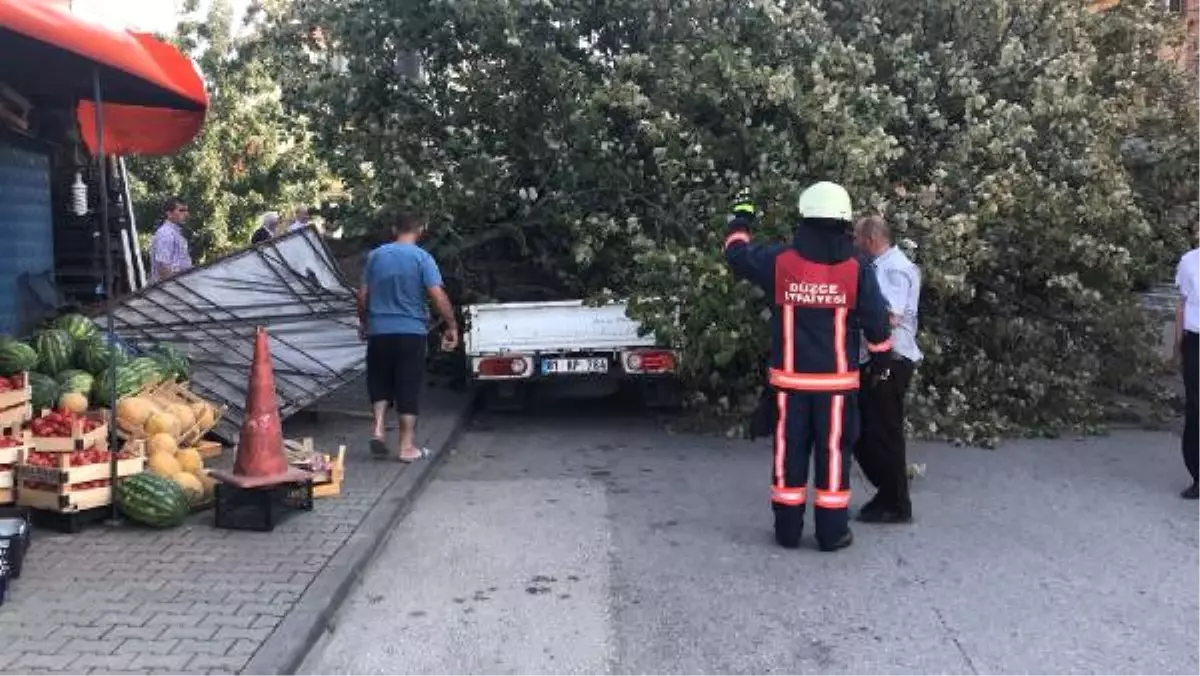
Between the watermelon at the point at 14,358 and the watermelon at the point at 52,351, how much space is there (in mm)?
242

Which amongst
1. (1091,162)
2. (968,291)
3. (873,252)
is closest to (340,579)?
(873,252)

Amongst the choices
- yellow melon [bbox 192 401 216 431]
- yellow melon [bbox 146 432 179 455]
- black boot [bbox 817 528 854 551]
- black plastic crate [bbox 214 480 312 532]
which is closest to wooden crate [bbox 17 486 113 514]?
yellow melon [bbox 146 432 179 455]

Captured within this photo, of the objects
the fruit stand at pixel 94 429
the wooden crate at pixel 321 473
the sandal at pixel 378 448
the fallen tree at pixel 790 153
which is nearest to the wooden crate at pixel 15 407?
the fruit stand at pixel 94 429

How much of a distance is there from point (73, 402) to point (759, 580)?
4.27 m

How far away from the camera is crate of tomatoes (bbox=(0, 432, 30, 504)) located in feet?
20.9

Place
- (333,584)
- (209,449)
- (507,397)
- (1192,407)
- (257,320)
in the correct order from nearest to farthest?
(333,584) → (1192,407) → (209,449) → (257,320) → (507,397)

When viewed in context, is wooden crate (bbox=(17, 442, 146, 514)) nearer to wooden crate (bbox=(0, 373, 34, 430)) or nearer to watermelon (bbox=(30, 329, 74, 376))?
wooden crate (bbox=(0, 373, 34, 430))

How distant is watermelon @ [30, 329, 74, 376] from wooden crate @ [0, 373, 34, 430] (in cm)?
79

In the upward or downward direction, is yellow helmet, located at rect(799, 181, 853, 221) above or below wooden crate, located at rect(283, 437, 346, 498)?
above

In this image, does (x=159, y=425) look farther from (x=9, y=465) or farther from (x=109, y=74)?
Result: (x=109, y=74)

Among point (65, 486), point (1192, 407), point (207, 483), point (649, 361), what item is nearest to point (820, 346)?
point (1192, 407)

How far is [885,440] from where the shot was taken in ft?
22.8

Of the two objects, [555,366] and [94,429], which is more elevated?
[94,429]

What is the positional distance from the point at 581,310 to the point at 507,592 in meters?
4.82
